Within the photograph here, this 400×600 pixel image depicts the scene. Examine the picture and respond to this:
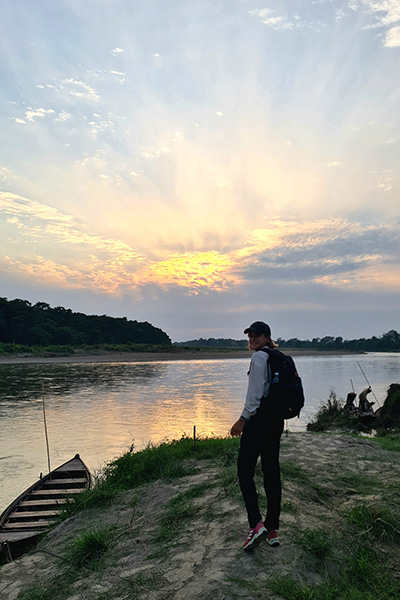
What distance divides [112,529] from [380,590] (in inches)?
158

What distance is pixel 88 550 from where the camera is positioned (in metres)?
5.44

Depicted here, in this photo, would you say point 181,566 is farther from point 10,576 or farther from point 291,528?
point 10,576

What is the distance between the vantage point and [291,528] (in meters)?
4.94

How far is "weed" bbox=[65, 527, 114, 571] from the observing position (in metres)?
5.25

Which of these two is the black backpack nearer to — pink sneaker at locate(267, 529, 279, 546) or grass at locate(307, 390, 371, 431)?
pink sneaker at locate(267, 529, 279, 546)

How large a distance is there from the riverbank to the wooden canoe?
64 centimetres

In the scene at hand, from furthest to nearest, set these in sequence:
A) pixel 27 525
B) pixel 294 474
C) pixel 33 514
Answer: pixel 33 514 < pixel 27 525 < pixel 294 474

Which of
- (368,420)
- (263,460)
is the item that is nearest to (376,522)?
(263,460)

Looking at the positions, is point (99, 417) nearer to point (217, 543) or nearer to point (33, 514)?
point (33, 514)

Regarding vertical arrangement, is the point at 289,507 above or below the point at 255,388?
below

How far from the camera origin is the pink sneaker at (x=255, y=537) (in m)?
4.29

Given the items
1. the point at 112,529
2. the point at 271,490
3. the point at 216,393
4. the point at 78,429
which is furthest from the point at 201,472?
the point at 216,393

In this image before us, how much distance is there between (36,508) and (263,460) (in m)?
6.65

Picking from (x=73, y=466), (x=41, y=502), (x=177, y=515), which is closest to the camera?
(x=177, y=515)
